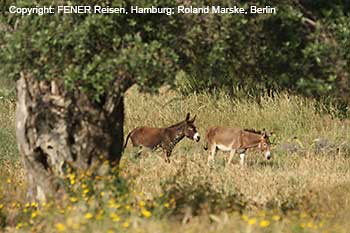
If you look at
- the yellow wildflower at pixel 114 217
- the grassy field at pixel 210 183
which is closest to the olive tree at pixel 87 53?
the grassy field at pixel 210 183

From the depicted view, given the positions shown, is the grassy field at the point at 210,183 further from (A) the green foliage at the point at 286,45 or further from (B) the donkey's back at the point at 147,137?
(A) the green foliage at the point at 286,45

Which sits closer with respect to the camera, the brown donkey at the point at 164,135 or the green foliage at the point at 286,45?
the green foliage at the point at 286,45

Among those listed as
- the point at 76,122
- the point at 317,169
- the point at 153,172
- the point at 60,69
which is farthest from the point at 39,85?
the point at 317,169

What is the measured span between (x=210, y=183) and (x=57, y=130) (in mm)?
2419

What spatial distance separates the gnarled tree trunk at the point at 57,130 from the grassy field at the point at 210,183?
0.34m

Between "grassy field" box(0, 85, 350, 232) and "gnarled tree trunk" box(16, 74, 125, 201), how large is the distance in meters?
0.34

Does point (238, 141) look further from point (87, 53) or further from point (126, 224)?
point (126, 224)

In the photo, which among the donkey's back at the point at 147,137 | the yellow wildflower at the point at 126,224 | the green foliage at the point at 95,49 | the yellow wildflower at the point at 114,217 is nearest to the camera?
the yellow wildflower at the point at 126,224

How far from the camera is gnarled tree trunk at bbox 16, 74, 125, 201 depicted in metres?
9.47

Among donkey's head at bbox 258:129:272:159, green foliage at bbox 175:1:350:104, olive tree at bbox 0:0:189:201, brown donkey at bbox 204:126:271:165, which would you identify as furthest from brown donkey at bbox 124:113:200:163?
green foliage at bbox 175:1:350:104

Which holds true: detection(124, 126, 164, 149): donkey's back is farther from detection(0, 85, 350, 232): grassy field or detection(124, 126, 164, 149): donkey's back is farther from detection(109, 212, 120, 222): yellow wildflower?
detection(109, 212, 120, 222): yellow wildflower

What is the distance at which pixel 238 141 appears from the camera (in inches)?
680

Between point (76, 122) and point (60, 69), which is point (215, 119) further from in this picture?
point (60, 69)

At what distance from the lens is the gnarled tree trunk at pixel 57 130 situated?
947 cm
